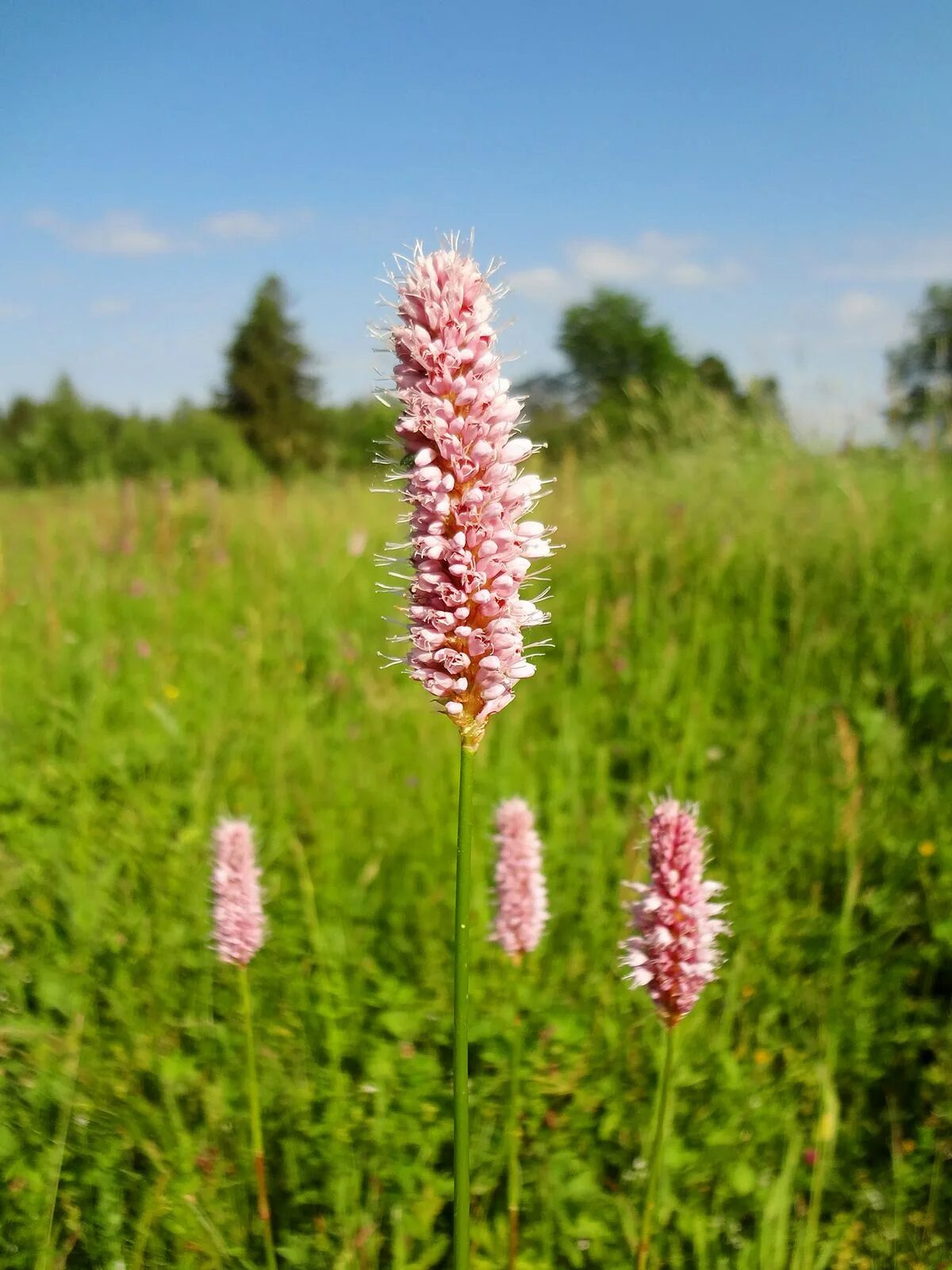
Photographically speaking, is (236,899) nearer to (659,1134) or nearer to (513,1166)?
(513,1166)

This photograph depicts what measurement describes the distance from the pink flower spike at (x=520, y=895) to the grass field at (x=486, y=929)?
1.51ft

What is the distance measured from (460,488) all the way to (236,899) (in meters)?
1.05

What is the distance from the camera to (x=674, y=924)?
4.66 ft

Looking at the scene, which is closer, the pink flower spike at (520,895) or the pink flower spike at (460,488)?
the pink flower spike at (460,488)

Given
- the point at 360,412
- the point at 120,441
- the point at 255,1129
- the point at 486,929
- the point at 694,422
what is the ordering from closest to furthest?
the point at 255,1129 → the point at 486,929 → the point at 694,422 → the point at 120,441 → the point at 360,412

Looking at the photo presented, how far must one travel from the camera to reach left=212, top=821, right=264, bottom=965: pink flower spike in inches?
69.8

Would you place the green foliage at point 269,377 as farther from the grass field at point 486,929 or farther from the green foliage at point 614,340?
the grass field at point 486,929

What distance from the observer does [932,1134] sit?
7.11 ft

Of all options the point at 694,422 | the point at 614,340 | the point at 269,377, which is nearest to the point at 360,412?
the point at 269,377

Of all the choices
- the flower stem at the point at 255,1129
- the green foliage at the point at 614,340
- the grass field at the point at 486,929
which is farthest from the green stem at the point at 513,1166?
the green foliage at the point at 614,340

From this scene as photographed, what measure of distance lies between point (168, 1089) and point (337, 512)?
263 inches

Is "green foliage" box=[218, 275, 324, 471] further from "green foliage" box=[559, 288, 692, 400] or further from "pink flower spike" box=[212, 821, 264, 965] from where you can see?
"pink flower spike" box=[212, 821, 264, 965]

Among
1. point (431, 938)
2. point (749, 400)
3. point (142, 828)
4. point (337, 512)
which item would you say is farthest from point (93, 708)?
point (749, 400)

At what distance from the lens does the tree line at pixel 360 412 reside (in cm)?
790
